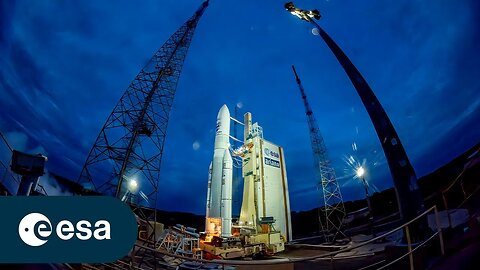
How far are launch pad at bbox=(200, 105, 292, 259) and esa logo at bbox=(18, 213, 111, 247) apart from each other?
9641mm

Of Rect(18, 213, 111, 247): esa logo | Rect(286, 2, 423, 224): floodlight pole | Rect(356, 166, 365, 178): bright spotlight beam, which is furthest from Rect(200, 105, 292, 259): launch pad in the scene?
Rect(286, 2, 423, 224): floodlight pole

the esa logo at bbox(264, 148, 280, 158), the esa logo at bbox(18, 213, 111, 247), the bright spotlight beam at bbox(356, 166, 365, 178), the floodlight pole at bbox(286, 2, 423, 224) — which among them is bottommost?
the esa logo at bbox(18, 213, 111, 247)

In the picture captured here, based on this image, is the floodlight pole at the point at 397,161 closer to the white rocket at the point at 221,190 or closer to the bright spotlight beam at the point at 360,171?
the white rocket at the point at 221,190

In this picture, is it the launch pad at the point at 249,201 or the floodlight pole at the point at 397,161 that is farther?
the launch pad at the point at 249,201

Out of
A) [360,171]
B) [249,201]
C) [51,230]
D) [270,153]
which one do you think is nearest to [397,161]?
[51,230]

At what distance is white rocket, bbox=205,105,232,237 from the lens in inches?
650

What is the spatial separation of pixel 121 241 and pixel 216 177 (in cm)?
1245

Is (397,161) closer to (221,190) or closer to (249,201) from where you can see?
(221,190)

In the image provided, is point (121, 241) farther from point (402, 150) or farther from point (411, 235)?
point (402, 150)

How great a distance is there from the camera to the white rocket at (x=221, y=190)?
16500 mm

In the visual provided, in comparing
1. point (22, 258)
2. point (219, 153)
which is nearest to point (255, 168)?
point (219, 153)

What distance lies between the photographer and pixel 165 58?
25250 millimetres

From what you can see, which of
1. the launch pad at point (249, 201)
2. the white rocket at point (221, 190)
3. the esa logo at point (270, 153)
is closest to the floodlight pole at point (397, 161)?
the launch pad at point (249, 201)

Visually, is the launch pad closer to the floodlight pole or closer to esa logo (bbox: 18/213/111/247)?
esa logo (bbox: 18/213/111/247)
